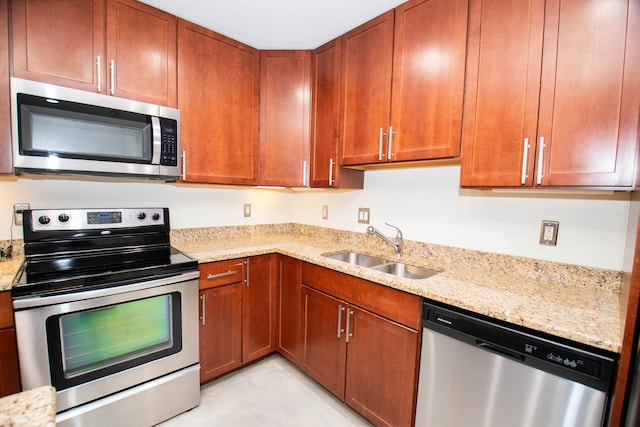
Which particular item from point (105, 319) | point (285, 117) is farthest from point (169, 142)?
point (105, 319)

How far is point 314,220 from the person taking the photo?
2.74 meters

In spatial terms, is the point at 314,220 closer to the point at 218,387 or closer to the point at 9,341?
the point at 218,387

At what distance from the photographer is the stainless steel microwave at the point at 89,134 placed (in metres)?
1.40

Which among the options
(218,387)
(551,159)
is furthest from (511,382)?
(218,387)

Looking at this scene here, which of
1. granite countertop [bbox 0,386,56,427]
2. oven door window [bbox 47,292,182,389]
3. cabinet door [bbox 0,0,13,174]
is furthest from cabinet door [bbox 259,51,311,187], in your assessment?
granite countertop [bbox 0,386,56,427]

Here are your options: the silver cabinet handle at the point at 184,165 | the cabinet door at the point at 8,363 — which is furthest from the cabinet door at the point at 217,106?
the cabinet door at the point at 8,363

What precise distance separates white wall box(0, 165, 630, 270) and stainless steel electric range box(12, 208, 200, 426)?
230mm

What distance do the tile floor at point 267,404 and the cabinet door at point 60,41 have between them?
1950mm

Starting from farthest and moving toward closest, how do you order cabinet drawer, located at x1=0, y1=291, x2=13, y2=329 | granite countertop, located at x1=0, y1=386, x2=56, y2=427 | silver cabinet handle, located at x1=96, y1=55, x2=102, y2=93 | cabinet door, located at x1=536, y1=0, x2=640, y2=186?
silver cabinet handle, located at x1=96, y1=55, x2=102, y2=93 → cabinet drawer, located at x1=0, y1=291, x2=13, y2=329 → cabinet door, located at x1=536, y1=0, x2=640, y2=186 → granite countertop, located at x1=0, y1=386, x2=56, y2=427

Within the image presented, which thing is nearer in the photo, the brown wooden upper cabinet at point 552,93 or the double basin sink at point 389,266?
the brown wooden upper cabinet at point 552,93

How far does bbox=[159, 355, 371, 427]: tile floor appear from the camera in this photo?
1.70m

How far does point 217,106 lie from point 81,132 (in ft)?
2.66

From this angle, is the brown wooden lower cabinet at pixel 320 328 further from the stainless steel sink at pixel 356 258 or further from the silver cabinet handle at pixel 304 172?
the silver cabinet handle at pixel 304 172

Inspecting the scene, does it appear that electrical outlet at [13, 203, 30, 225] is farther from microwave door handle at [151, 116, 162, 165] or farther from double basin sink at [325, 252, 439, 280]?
double basin sink at [325, 252, 439, 280]
